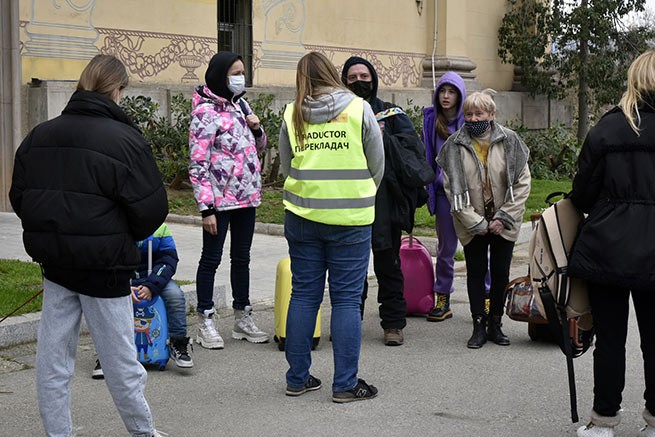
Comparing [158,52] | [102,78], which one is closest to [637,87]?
[102,78]

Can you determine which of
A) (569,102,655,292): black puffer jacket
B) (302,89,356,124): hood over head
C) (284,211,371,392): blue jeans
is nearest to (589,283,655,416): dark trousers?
(569,102,655,292): black puffer jacket

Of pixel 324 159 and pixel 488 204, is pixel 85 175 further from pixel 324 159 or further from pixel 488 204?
pixel 488 204

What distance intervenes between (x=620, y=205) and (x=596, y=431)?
1.07 metres

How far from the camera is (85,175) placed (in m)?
4.26

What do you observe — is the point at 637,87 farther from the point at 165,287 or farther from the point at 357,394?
the point at 165,287

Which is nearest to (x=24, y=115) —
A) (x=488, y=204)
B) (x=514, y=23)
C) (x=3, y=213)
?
(x=3, y=213)

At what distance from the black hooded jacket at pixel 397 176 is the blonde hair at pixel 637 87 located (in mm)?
2104

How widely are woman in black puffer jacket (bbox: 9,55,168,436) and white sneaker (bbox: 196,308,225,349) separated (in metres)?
2.16

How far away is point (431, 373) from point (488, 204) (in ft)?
4.24

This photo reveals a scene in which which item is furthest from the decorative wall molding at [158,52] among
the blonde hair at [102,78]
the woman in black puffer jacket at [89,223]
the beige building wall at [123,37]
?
the woman in black puffer jacket at [89,223]

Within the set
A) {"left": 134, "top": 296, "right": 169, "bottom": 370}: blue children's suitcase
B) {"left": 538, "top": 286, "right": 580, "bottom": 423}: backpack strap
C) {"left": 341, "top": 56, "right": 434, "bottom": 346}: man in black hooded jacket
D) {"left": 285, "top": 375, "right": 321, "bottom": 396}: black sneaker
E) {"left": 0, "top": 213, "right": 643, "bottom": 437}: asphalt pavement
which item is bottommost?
{"left": 0, "top": 213, "right": 643, "bottom": 437}: asphalt pavement

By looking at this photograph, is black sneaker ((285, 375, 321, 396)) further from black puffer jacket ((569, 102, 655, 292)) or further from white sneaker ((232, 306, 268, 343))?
black puffer jacket ((569, 102, 655, 292))

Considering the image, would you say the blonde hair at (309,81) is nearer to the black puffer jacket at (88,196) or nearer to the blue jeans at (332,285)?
the blue jeans at (332,285)

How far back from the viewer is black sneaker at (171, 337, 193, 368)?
611 centimetres
